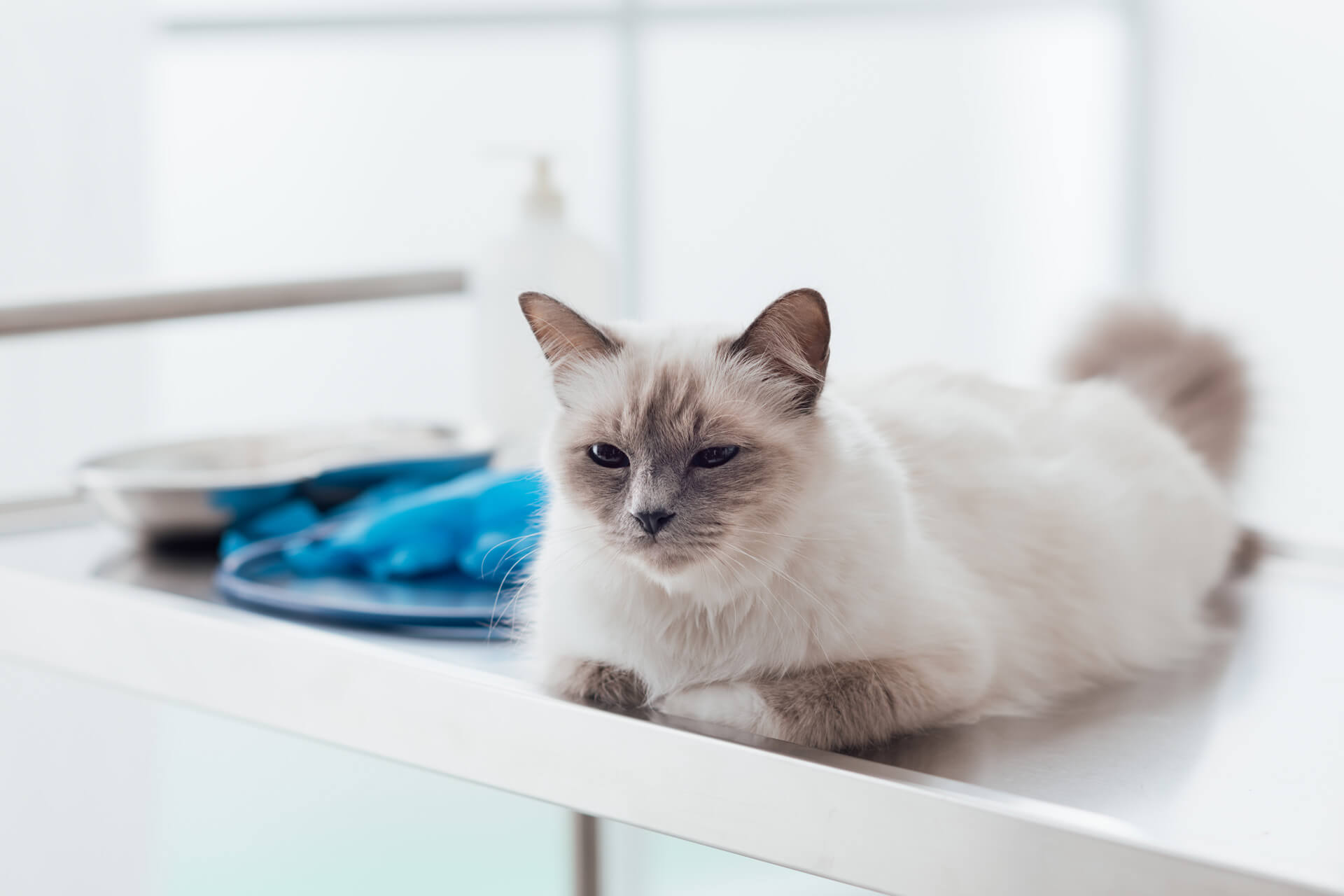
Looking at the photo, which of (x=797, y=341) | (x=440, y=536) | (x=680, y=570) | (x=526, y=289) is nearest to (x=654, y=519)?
(x=680, y=570)

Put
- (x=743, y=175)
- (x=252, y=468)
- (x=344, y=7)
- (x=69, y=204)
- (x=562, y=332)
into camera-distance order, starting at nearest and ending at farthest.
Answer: (x=562, y=332)
(x=252, y=468)
(x=69, y=204)
(x=344, y=7)
(x=743, y=175)

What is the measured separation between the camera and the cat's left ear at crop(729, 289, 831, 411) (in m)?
0.76

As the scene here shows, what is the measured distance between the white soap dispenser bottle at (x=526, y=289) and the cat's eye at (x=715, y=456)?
28.0 inches

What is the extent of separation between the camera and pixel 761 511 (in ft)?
2.63

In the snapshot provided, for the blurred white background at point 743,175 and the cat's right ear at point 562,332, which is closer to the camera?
the cat's right ear at point 562,332

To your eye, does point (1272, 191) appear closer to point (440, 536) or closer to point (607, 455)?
point (440, 536)

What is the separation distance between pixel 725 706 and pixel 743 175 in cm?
342

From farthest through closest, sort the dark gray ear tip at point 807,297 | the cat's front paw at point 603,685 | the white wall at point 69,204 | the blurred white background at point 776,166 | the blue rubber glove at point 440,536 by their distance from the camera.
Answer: the blurred white background at point 776,166 → the white wall at point 69,204 → the blue rubber glove at point 440,536 → the cat's front paw at point 603,685 → the dark gray ear tip at point 807,297

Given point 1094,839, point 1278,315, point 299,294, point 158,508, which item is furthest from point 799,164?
point 1094,839

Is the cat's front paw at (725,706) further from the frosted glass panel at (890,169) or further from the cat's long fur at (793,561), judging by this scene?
the frosted glass panel at (890,169)

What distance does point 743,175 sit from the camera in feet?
13.3

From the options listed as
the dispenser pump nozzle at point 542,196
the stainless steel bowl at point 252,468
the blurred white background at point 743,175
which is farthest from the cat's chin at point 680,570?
the blurred white background at point 743,175

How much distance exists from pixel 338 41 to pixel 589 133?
2.73 ft

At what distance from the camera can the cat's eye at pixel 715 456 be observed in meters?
0.81
